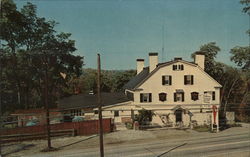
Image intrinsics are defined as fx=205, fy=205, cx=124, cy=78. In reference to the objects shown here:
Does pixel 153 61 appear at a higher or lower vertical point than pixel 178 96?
higher

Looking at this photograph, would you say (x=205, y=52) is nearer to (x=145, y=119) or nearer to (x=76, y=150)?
(x=145, y=119)

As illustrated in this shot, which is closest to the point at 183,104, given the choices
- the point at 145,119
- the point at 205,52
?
the point at 145,119

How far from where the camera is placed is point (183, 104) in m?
17.0

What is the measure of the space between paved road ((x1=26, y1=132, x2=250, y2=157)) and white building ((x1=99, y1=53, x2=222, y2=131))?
3433 mm

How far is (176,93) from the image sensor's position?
57.3 feet

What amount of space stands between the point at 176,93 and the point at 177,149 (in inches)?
266

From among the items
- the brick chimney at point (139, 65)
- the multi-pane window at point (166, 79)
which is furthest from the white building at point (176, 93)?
the brick chimney at point (139, 65)

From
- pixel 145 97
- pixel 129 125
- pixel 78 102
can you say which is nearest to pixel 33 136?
pixel 78 102

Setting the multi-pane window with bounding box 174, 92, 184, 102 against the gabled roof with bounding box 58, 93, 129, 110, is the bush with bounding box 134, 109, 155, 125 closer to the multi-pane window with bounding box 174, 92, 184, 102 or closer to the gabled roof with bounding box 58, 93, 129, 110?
the multi-pane window with bounding box 174, 92, 184, 102

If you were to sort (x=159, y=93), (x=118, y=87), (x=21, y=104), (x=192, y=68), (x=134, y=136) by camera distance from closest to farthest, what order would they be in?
(x=21, y=104) < (x=134, y=136) < (x=192, y=68) < (x=159, y=93) < (x=118, y=87)

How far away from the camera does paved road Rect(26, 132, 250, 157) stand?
34.6ft

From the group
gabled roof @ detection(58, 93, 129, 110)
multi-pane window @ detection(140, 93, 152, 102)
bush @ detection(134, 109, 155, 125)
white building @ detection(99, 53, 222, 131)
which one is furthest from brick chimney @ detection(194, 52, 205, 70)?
gabled roof @ detection(58, 93, 129, 110)

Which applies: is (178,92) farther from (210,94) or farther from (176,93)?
(210,94)

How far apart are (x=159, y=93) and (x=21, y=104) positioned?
10.9 meters
